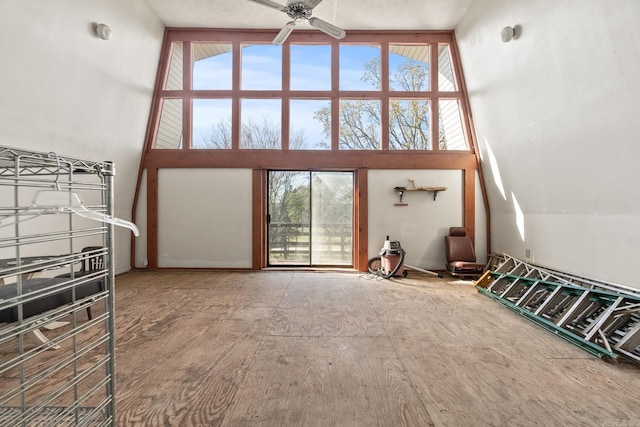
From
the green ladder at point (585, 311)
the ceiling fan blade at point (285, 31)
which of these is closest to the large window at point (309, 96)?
the ceiling fan blade at point (285, 31)

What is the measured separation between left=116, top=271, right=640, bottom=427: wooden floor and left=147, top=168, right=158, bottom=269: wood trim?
2.30 metres

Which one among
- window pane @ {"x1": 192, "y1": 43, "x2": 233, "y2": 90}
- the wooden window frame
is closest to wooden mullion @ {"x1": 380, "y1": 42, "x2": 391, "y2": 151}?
the wooden window frame

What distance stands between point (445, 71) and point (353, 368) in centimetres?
610

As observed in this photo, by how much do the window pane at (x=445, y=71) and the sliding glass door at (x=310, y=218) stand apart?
2558 millimetres

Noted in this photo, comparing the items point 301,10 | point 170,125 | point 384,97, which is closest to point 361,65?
point 384,97

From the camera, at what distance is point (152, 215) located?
6.23 meters

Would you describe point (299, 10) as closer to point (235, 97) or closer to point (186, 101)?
point (235, 97)

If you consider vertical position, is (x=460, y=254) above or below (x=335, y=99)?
below

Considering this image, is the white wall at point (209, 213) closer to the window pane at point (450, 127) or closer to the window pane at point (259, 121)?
the window pane at point (259, 121)

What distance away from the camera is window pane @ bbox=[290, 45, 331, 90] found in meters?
6.32

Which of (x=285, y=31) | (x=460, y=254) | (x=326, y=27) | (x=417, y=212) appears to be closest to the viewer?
(x=326, y=27)

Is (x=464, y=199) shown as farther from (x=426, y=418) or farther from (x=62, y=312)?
(x=62, y=312)

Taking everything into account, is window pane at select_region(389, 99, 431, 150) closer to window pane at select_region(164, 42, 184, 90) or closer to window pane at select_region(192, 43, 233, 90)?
window pane at select_region(192, 43, 233, 90)

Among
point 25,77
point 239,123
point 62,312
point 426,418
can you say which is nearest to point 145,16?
point 239,123
